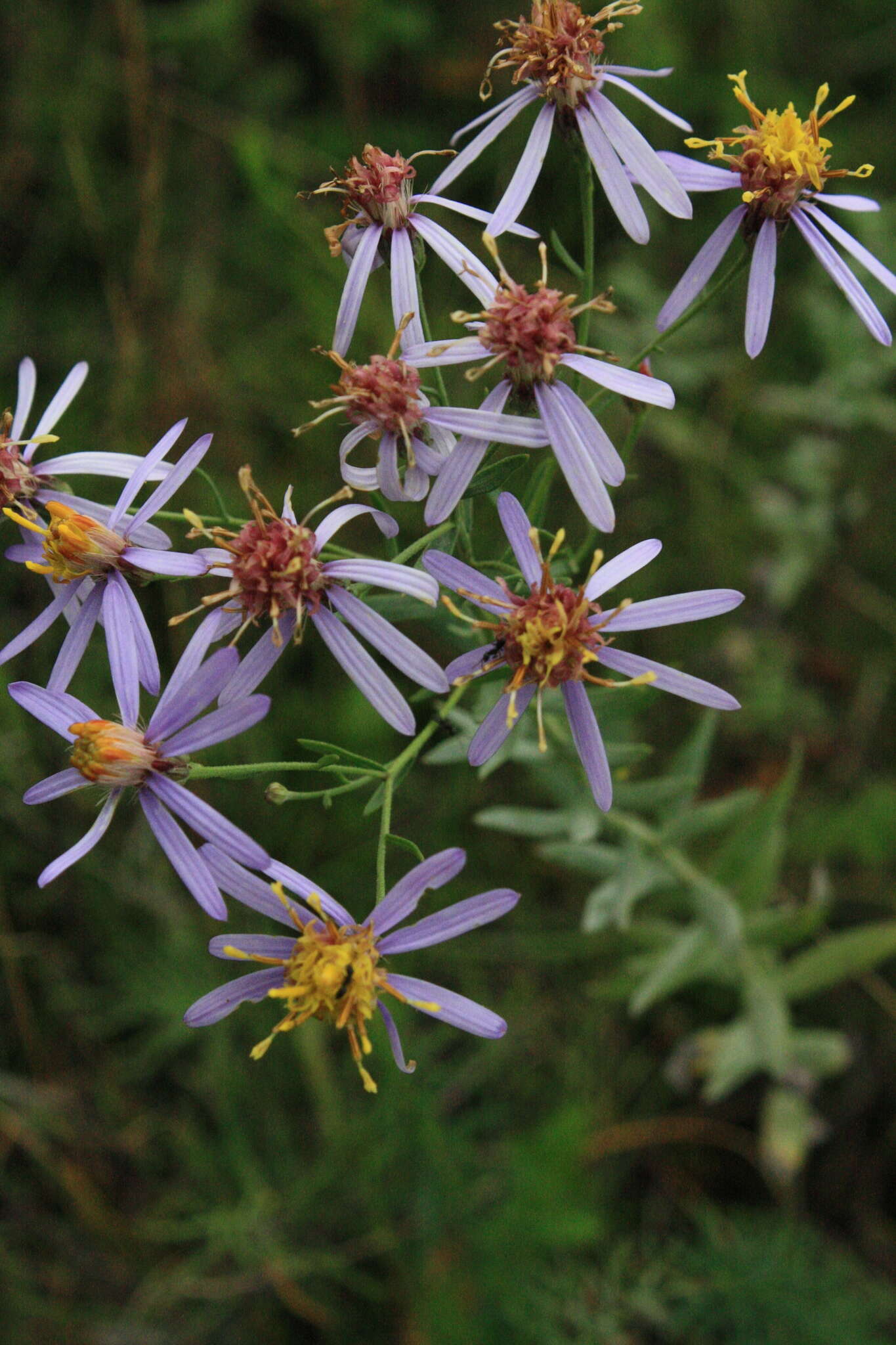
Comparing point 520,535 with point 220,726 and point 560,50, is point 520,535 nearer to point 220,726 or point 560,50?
point 220,726

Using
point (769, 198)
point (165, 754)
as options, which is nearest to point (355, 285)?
point (769, 198)

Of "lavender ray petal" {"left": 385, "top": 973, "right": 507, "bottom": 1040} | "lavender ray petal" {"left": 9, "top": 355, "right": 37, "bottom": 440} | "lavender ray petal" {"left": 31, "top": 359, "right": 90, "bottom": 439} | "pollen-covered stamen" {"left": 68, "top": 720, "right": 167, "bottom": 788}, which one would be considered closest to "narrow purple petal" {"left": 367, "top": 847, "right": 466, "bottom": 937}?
"lavender ray petal" {"left": 385, "top": 973, "right": 507, "bottom": 1040}

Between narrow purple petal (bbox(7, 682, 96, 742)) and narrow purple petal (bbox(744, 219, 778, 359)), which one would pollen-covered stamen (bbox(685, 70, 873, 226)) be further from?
narrow purple petal (bbox(7, 682, 96, 742))

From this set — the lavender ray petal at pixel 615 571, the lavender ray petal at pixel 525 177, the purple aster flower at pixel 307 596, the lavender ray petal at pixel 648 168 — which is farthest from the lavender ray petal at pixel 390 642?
the lavender ray petal at pixel 648 168

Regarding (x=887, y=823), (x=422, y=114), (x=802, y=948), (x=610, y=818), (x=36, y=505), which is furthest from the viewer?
(x=422, y=114)

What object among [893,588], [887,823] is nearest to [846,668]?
[893,588]

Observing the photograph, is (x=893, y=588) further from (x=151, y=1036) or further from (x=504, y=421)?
(x=151, y=1036)
